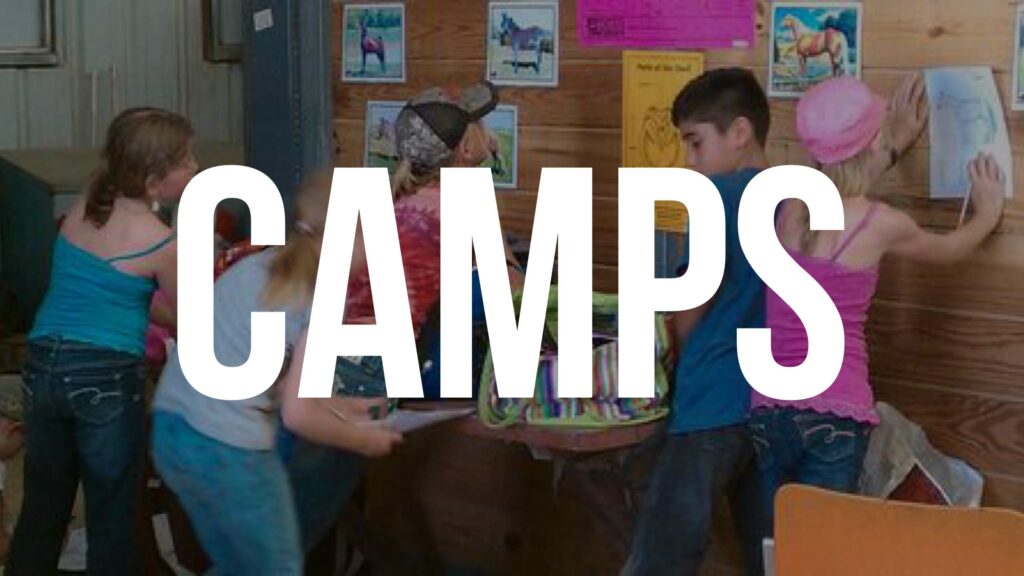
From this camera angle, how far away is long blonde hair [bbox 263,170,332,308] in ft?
11.7

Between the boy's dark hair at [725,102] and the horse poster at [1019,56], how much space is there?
53 centimetres

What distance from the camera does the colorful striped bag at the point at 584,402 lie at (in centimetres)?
380

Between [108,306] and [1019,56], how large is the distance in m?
2.13

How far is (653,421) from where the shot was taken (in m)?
3.86

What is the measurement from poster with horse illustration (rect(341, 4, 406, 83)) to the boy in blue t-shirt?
4.24 feet

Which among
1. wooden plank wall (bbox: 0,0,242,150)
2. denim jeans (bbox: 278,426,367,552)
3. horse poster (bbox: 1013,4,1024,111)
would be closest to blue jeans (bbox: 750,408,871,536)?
horse poster (bbox: 1013,4,1024,111)

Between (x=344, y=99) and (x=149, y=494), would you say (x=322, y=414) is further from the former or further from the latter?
(x=344, y=99)

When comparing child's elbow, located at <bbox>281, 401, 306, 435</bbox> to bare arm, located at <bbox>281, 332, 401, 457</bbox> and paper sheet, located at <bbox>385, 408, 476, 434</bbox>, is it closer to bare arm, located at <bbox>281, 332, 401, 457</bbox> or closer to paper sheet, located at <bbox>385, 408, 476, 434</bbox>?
bare arm, located at <bbox>281, 332, 401, 457</bbox>

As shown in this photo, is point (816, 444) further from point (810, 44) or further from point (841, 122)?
point (810, 44)

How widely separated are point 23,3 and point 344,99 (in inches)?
63.8

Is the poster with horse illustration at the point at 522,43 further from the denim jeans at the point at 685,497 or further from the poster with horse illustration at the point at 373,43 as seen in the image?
the denim jeans at the point at 685,497

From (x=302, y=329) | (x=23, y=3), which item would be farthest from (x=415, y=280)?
(x=23, y=3)

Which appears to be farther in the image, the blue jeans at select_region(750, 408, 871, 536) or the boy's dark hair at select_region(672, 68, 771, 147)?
the boy's dark hair at select_region(672, 68, 771, 147)

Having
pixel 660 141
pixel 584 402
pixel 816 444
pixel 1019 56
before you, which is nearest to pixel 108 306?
pixel 584 402
